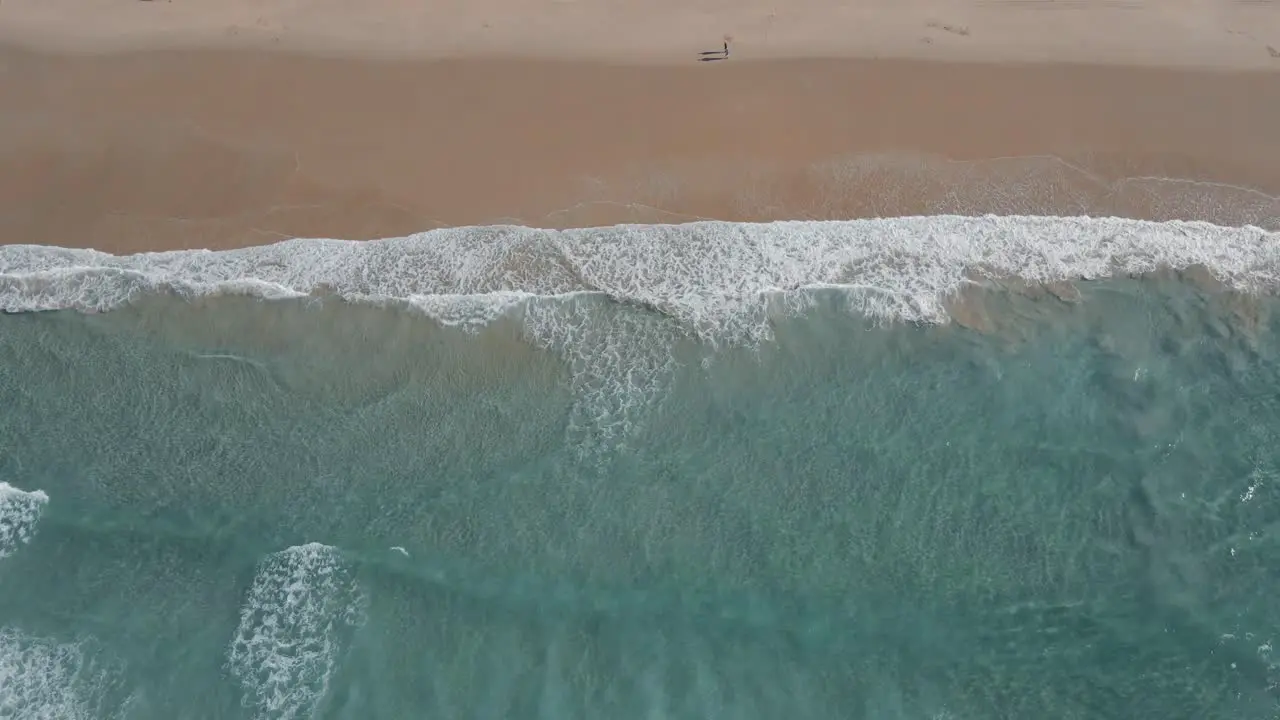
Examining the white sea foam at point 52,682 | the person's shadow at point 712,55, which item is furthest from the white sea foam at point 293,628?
the person's shadow at point 712,55

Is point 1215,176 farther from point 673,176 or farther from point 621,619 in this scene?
point 621,619

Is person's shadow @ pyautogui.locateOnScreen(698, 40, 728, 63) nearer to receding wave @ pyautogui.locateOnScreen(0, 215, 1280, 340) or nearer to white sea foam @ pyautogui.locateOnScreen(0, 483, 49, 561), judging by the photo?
receding wave @ pyautogui.locateOnScreen(0, 215, 1280, 340)

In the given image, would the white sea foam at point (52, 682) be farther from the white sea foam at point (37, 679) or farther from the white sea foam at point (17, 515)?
the white sea foam at point (17, 515)

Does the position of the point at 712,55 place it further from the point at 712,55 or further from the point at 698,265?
the point at 698,265

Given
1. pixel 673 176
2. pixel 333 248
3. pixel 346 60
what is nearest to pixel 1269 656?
pixel 673 176

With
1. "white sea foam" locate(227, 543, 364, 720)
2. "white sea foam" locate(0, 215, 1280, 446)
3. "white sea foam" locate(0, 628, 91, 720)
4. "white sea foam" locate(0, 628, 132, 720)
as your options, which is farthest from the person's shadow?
"white sea foam" locate(0, 628, 91, 720)

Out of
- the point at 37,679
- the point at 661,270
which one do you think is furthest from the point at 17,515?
the point at 661,270
